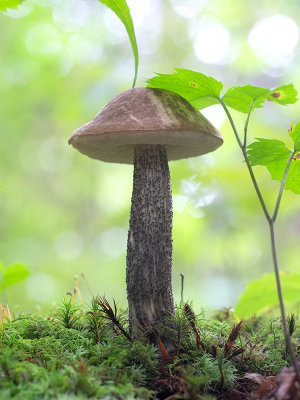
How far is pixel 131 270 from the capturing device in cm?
173

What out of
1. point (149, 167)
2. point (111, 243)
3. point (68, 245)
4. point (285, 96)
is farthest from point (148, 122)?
point (68, 245)

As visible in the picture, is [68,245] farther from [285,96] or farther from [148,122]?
[285,96]

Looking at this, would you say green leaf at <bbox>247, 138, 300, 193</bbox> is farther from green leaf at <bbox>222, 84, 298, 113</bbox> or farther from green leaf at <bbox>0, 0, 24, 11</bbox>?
green leaf at <bbox>0, 0, 24, 11</bbox>

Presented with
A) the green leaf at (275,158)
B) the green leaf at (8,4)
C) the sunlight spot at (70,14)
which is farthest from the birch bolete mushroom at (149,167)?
the sunlight spot at (70,14)

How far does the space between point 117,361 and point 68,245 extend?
6542mm

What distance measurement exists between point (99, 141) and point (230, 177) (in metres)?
2.48

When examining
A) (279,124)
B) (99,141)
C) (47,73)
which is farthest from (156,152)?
(47,73)

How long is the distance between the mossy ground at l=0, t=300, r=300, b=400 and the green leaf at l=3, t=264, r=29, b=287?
0.30 m

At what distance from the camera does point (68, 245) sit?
762 cm

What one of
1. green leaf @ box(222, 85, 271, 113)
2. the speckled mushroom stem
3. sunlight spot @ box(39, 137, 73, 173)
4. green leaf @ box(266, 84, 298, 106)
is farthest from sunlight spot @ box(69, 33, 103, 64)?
green leaf @ box(266, 84, 298, 106)

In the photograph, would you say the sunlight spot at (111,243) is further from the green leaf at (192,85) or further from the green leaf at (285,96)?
the green leaf at (285,96)

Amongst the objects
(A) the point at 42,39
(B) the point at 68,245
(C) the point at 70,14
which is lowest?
(B) the point at 68,245

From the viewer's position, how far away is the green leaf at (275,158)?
140cm

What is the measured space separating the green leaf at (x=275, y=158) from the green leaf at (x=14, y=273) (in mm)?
1548
